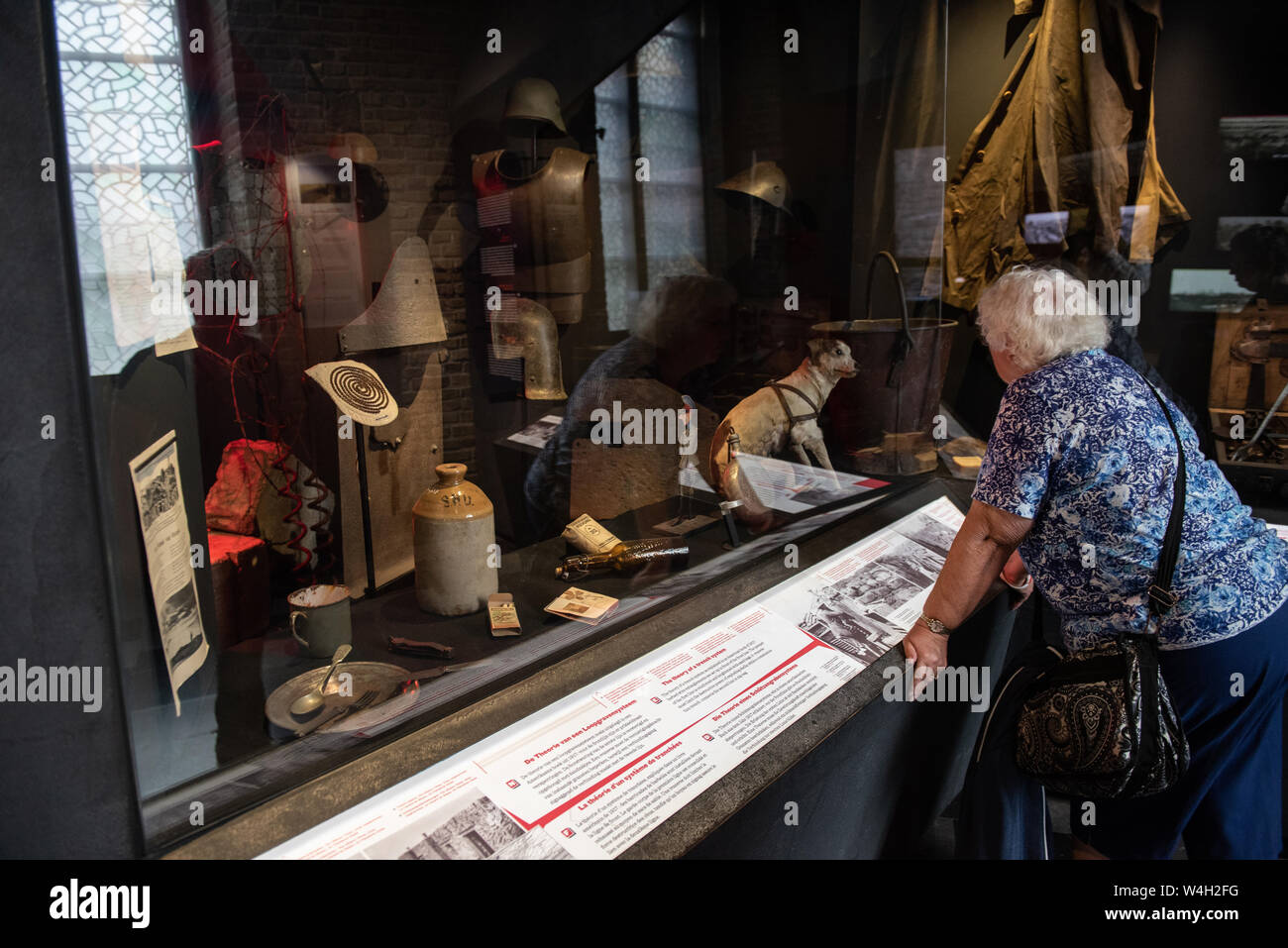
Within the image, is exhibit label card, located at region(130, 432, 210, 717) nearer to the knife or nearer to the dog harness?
the knife

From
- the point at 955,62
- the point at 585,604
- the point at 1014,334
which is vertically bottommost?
the point at 585,604

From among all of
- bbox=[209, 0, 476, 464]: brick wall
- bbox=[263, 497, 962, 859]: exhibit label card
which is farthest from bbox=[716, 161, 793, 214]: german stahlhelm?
bbox=[263, 497, 962, 859]: exhibit label card

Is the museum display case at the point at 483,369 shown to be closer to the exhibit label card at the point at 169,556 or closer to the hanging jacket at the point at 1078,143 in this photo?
the exhibit label card at the point at 169,556

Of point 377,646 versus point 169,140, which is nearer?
point 169,140

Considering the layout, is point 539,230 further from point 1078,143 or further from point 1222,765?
point 1078,143

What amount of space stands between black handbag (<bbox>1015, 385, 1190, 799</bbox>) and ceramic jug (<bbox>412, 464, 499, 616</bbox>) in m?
1.40

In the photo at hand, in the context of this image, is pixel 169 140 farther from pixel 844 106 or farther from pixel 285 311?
pixel 844 106

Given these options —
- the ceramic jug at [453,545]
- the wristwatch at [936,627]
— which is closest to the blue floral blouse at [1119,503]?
the wristwatch at [936,627]

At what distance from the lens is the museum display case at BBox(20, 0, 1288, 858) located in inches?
53.3

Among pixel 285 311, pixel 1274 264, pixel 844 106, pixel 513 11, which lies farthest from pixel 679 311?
pixel 1274 264

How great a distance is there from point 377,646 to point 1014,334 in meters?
1.67

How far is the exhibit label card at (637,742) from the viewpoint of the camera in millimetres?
1395
